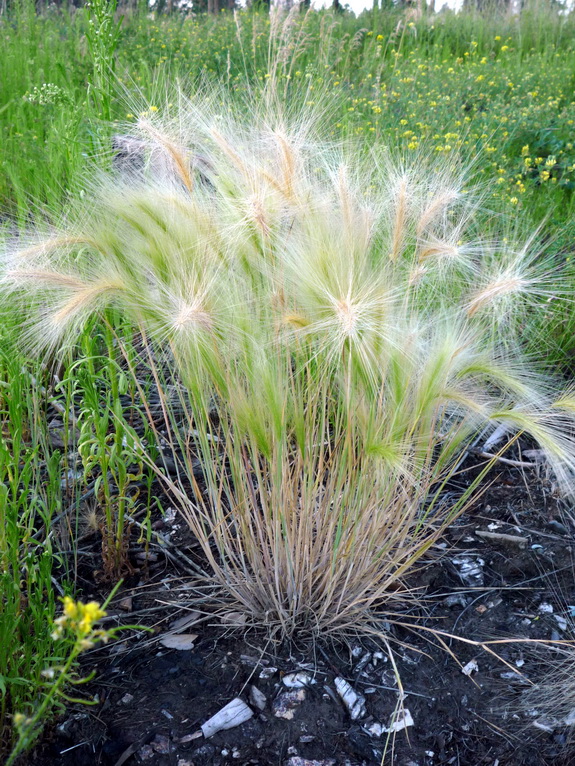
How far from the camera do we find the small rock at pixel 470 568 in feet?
7.14

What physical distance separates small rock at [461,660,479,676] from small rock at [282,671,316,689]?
404 millimetres

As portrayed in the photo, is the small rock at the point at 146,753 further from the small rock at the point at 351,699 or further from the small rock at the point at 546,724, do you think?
the small rock at the point at 546,724

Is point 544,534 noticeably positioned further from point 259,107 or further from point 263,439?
point 259,107

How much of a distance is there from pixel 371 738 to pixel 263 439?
763 millimetres

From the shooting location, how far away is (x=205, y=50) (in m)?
7.14

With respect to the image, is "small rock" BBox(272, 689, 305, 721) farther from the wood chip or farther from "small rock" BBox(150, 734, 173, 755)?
the wood chip

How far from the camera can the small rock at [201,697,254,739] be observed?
1.70m

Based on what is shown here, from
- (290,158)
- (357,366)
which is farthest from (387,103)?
(357,366)

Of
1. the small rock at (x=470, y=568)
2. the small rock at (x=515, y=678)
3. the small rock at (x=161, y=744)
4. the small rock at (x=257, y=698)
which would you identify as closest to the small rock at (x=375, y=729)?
the small rock at (x=257, y=698)

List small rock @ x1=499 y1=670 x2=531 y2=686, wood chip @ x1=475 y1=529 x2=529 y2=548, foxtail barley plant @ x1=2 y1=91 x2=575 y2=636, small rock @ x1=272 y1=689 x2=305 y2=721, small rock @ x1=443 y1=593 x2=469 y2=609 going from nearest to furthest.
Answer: foxtail barley plant @ x1=2 y1=91 x2=575 y2=636
small rock @ x1=272 y1=689 x2=305 y2=721
small rock @ x1=499 y1=670 x2=531 y2=686
small rock @ x1=443 y1=593 x2=469 y2=609
wood chip @ x1=475 y1=529 x2=529 y2=548

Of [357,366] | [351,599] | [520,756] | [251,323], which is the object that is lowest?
[520,756]

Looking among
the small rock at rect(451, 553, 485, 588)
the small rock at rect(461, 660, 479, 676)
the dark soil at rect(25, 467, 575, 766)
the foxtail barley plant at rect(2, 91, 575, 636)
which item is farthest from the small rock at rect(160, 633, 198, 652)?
the small rock at rect(451, 553, 485, 588)

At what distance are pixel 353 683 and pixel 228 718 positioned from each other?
34 cm

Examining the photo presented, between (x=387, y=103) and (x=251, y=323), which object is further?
(x=387, y=103)
